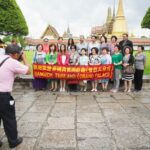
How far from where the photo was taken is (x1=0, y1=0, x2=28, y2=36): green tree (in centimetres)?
2647

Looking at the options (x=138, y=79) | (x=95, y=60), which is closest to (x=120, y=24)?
(x=138, y=79)

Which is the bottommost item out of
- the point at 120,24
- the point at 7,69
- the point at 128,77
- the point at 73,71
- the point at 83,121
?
the point at 83,121

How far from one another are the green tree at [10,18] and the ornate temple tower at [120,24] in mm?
28234

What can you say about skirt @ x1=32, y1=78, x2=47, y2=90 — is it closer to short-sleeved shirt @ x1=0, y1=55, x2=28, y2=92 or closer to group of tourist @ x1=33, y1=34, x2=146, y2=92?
group of tourist @ x1=33, y1=34, x2=146, y2=92

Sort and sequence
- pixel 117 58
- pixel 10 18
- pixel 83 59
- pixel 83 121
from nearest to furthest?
1. pixel 83 121
2. pixel 117 58
3. pixel 83 59
4. pixel 10 18

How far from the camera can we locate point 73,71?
11523 millimetres

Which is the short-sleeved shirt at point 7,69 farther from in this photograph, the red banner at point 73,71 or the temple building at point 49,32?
the temple building at point 49,32

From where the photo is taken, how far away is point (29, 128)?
636cm

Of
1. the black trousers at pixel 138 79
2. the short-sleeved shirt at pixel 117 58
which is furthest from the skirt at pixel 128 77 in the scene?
the short-sleeved shirt at pixel 117 58

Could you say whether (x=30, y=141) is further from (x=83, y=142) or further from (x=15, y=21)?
(x=15, y=21)

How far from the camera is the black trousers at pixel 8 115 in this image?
4.99 meters

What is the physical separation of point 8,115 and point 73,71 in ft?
21.5

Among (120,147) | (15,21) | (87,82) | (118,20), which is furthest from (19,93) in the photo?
(118,20)

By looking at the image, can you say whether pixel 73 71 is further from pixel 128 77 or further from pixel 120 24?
pixel 120 24
